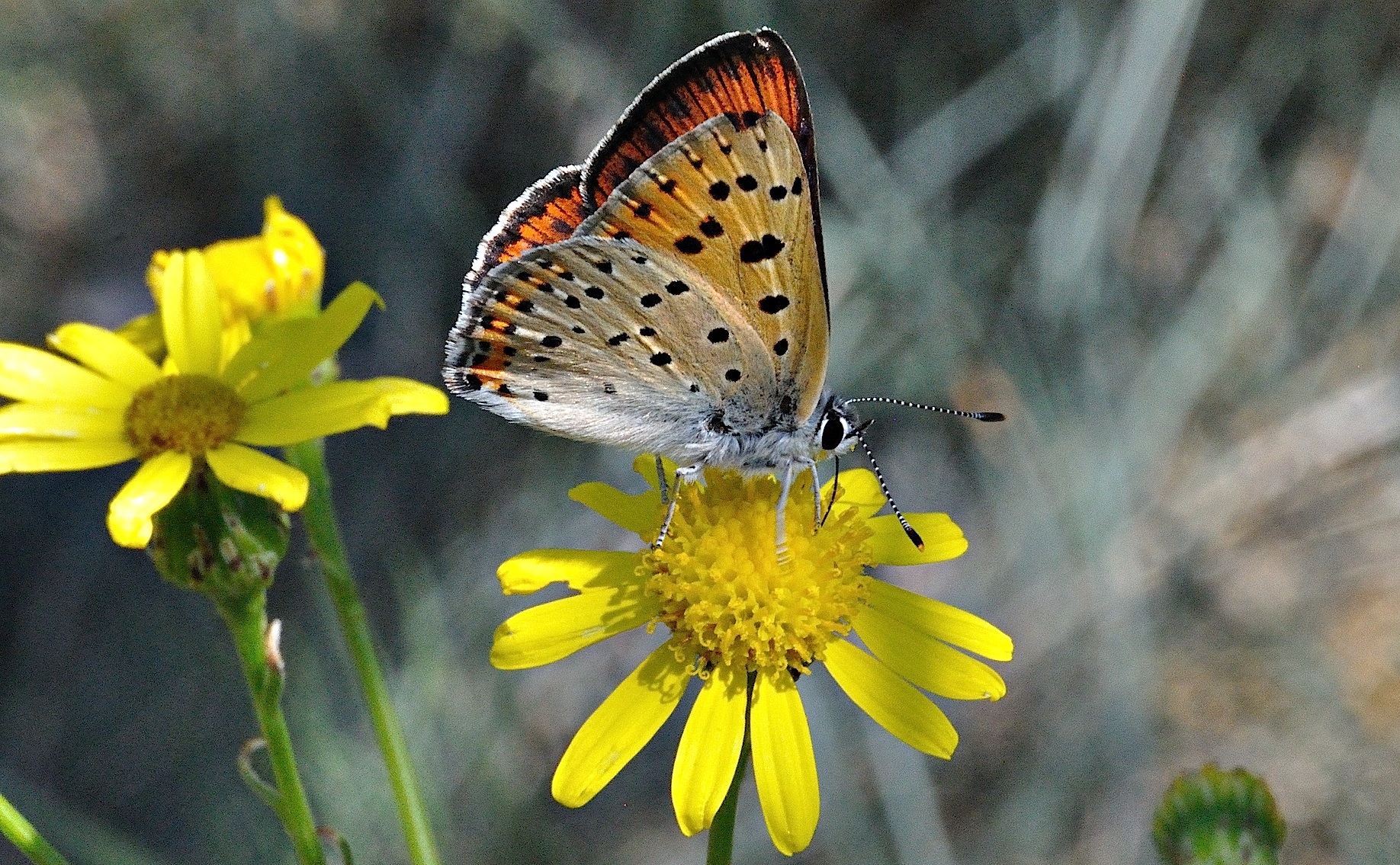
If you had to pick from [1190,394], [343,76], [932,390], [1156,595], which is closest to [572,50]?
[343,76]

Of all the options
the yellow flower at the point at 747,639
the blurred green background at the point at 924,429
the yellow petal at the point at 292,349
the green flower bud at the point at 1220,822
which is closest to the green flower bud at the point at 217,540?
the yellow petal at the point at 292,349

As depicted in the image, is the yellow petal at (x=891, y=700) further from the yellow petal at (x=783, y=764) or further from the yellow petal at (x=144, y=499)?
the yellow petal at (x=144, y=499)

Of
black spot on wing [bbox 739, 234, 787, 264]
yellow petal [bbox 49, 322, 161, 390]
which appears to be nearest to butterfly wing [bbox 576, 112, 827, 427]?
black spot on wing [bbox 739, 234, 787, 264]

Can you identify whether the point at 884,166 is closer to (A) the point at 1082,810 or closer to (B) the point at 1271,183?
(B) the point at 1271,183

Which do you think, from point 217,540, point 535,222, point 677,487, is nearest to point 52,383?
point 217,540

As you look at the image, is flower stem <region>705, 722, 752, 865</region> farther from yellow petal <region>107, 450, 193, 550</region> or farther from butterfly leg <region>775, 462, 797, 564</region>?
yellow petal <region>107, 450, 193, 550</region>

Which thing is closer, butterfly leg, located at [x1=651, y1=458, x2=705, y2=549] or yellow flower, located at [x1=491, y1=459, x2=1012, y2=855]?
yellow flower, located at [x1=491, y1=459, x2=1012, y2=855]
